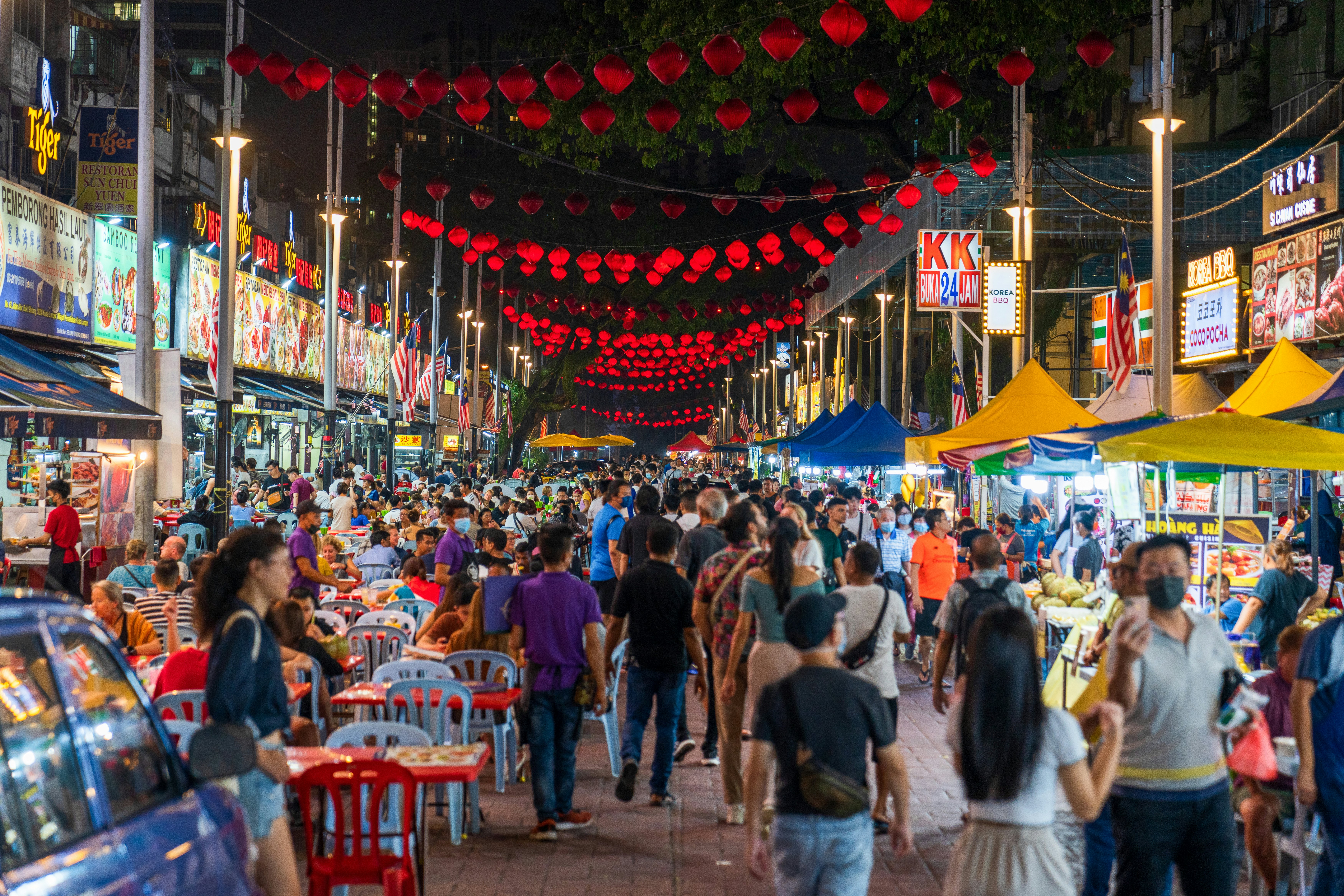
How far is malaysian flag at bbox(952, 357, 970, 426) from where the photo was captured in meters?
21.7

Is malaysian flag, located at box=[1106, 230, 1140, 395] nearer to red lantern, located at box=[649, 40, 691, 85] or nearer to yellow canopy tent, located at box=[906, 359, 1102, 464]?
yellow canopy tent, located at box=[906, 359, 1102, 464]

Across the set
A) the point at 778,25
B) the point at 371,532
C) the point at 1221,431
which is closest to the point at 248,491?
the point at 371,532

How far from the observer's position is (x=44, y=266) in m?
17.6

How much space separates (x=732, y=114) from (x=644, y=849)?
9524 millimetres

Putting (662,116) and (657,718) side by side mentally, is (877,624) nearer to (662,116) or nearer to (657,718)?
(657,718)

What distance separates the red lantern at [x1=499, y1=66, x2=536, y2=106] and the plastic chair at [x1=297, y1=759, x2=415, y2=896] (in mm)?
8902

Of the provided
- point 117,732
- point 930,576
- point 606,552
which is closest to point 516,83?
point 606,552

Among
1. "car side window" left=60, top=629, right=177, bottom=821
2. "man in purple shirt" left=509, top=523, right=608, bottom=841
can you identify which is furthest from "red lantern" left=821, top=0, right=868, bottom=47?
"car side window" left=60, top=629, right=177, bottom=821

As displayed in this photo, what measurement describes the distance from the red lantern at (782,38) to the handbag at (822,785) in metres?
9.42

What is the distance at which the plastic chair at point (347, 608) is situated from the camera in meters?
11.8

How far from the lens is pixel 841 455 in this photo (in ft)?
68.0

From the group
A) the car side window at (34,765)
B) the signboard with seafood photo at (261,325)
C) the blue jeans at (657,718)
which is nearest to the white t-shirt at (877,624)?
the blue jeans at (657,718)

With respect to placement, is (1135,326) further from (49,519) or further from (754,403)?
(754,403)

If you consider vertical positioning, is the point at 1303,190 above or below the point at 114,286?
above
